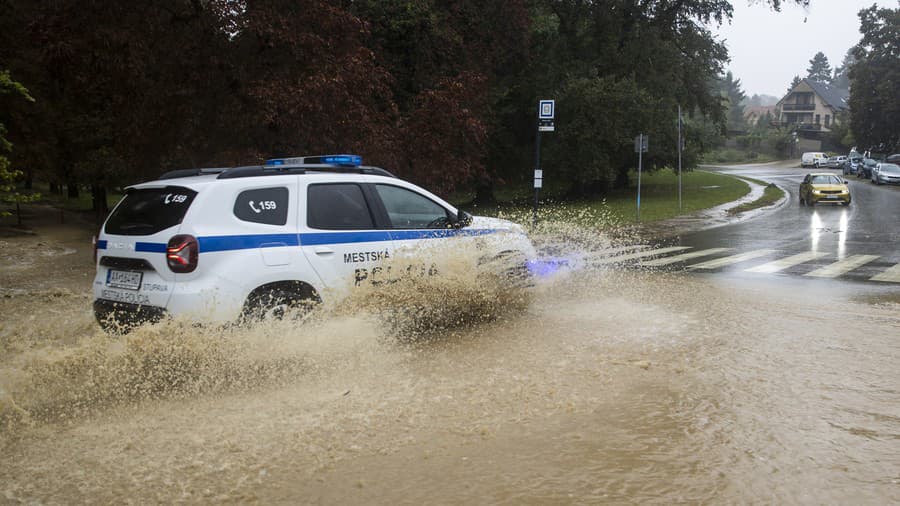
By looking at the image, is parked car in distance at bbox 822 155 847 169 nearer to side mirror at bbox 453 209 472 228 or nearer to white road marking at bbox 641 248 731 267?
white road marking at bbox 641 248 731 267

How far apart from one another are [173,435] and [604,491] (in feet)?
9.09

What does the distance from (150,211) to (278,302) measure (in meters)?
1.32

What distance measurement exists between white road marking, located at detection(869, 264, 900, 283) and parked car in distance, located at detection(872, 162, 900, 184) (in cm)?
3471

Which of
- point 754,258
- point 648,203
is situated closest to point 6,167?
point 754,258

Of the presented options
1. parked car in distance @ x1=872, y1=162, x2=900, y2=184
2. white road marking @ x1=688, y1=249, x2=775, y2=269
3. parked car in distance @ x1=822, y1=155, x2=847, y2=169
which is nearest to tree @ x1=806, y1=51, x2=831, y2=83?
parked car in distance @ x1=822, y1=155, x2=847, y2=169

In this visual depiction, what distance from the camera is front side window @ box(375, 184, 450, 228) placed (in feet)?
23.7

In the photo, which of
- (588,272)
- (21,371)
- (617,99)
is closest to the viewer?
(21,371)

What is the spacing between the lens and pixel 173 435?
15.4 ft

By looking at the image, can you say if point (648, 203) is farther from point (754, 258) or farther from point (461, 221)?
point (461, 221)

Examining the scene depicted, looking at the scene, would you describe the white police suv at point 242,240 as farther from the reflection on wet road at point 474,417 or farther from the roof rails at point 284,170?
the reflection on wet road at point 474,417

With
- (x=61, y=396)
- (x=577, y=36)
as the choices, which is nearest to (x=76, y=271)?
(x=61, y=396)

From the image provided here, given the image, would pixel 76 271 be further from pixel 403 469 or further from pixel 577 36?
pixel 577 36

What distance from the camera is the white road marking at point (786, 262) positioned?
12.4m

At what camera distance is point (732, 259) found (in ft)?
45.4
